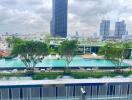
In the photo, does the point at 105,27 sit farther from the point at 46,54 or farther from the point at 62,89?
the point at 62,89

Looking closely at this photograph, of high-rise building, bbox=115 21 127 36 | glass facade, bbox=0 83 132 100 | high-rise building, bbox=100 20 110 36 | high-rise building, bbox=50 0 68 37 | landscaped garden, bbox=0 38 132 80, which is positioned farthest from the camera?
high-rise building, bbox=115 21 127 36

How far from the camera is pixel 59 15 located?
61.6 m

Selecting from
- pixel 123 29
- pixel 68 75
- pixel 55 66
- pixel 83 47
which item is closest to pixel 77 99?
pixel 68 75

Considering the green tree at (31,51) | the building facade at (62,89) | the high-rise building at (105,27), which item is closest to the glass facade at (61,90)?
the building facade at (62,89)

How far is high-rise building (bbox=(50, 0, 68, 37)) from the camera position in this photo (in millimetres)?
61156

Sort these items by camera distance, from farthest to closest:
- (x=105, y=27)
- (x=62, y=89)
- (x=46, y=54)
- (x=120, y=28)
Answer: (x=120, y=28), (x=105, y=27), (x=46, y=54), (x=62, y=89)

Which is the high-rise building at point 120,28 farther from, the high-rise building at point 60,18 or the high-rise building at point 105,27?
the high-rise building at point 60,18

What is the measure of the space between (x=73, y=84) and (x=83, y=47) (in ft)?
56.9

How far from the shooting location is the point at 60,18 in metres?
61.2

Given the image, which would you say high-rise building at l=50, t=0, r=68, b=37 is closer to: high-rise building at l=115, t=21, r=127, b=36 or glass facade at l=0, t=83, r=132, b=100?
high-rise building at l=115, t=21, r=127, b=36

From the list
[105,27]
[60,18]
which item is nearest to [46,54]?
[60,18]

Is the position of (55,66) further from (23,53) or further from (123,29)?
(123,29)

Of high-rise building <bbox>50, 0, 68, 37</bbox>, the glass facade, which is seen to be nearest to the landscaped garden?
the glass facade

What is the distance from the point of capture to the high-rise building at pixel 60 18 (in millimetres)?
61156
